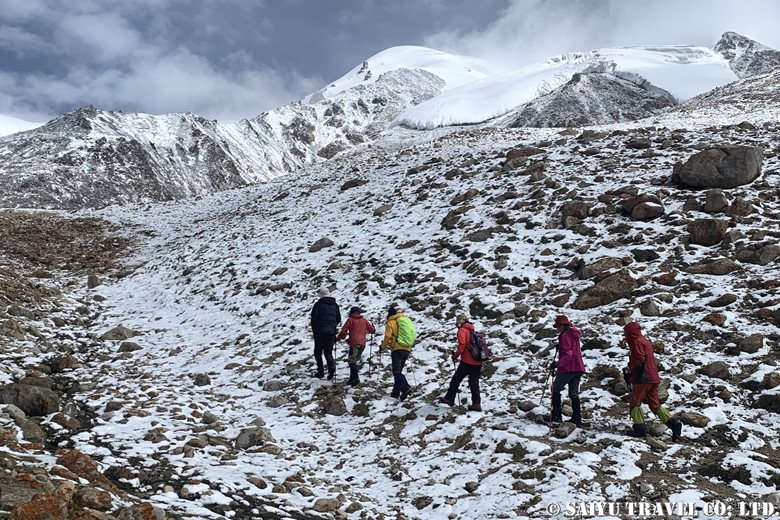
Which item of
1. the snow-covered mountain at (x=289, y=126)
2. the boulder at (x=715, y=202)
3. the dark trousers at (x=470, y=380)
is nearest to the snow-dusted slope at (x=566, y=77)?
the snow-covered mountain at (x=289, y=126)

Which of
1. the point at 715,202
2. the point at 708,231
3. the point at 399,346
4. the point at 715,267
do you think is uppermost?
the point at 715,202

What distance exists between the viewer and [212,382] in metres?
13.2

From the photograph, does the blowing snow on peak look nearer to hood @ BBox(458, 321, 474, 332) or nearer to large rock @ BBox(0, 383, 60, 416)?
large rock @ BBox(0, 383, 60, 416)

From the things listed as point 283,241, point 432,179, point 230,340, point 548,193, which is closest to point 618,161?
point 548,193

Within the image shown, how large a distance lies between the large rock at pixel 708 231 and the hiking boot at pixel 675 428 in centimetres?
797

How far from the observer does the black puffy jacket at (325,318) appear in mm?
13047

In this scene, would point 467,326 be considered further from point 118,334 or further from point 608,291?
point 118,334

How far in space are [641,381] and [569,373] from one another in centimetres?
127

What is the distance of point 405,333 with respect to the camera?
11.8 meters

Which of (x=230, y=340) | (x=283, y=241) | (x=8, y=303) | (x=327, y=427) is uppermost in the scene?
(x=283, y=241)

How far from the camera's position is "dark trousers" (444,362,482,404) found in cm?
1039

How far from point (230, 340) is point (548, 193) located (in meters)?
13.7

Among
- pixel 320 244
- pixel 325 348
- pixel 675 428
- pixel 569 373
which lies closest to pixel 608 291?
pixel 569 373

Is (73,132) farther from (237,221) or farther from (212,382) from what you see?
(212,382)
